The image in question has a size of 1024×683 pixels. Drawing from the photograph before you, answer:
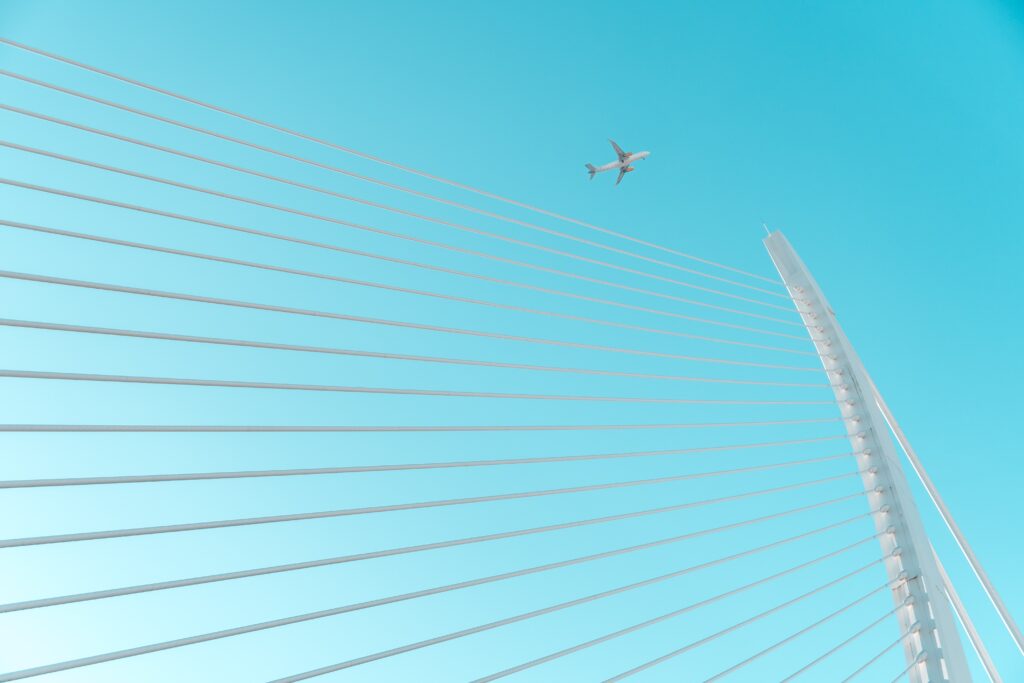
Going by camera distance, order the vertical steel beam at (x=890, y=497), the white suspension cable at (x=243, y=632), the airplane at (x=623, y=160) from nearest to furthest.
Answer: the white suspension cable at (x=243, y=632)
the vertical steel beam at (x=890, y=497)
the airplane at (x=623, y=160)

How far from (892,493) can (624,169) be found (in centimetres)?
2079

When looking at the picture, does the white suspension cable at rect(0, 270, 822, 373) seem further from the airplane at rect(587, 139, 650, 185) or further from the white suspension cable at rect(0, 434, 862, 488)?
the airplane at rect(587, 139, 650, 185)

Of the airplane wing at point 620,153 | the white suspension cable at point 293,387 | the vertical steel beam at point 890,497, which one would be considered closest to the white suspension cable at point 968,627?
the vertical steel beam at point 890,497

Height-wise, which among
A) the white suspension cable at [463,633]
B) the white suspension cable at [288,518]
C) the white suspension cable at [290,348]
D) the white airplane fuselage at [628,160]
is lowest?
the white suspension cable at [463,633]

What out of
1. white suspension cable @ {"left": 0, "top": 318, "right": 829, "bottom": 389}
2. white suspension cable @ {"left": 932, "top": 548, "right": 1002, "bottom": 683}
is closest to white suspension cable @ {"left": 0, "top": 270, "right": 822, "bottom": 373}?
white suspension cable @ {"left": 0, "top": 318, "right": 829, "bottom": 389}

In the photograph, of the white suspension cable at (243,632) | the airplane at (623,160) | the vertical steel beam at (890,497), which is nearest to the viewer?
the white suspension cable at (243,632)

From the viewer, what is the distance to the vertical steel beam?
2.08 metres

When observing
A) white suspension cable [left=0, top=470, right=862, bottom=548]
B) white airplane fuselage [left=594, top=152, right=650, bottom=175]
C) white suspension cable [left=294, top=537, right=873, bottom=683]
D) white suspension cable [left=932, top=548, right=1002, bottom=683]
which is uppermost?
white airplane fuselage [left=594, top=152, right=650, bottom=175]

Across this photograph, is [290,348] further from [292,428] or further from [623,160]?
[623,160]

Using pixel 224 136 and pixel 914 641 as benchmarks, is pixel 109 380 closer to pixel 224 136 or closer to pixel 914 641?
pixel 224 136

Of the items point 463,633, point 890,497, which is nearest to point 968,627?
point 890,497

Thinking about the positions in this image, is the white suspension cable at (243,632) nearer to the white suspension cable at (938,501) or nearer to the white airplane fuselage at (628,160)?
the white suspension cable at (938,501)

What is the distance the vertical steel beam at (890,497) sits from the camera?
2.08m

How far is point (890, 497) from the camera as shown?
2471 millimetres
